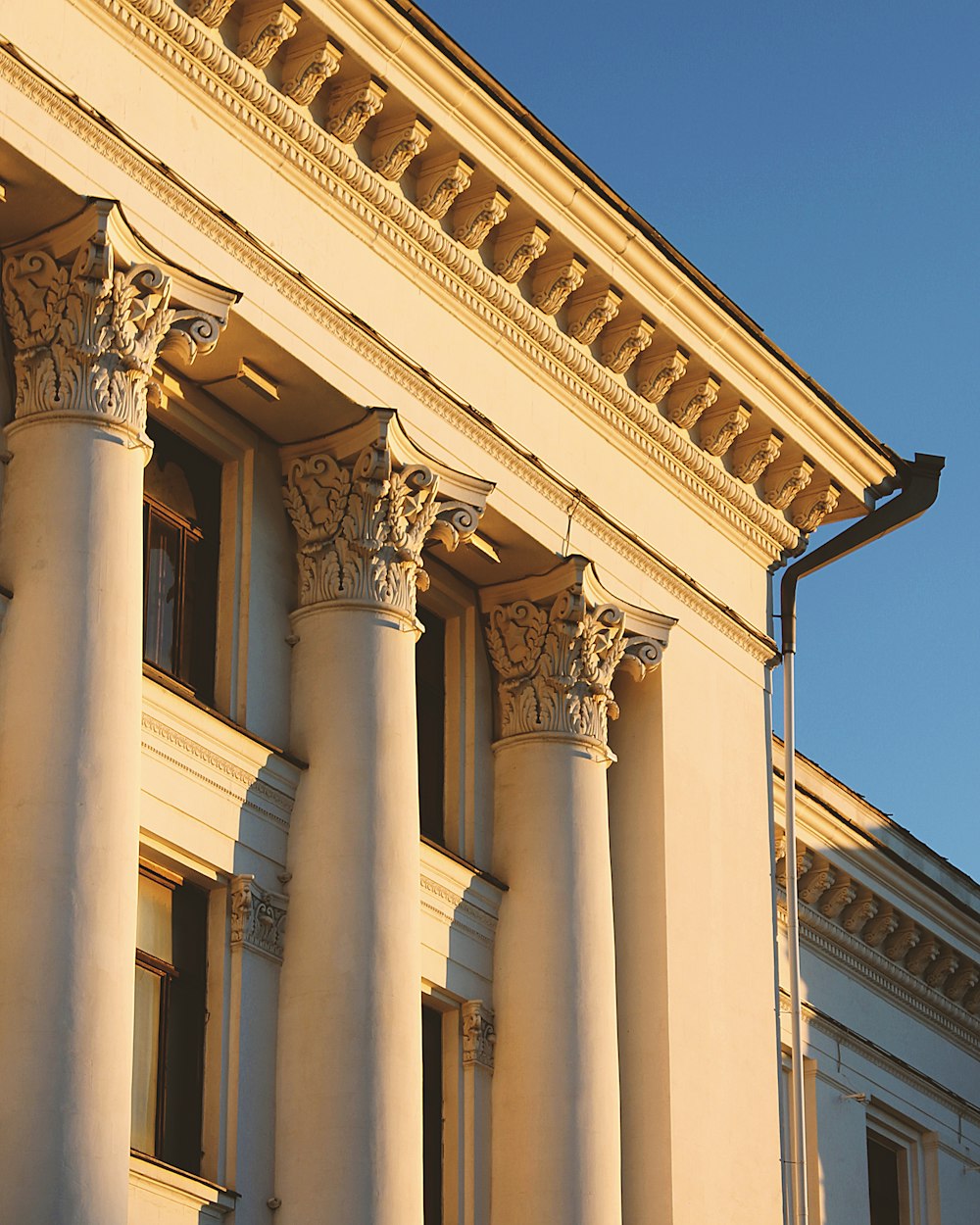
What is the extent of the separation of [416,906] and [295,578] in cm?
264

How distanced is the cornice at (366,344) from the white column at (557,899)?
2.30ft

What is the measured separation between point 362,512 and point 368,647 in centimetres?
104

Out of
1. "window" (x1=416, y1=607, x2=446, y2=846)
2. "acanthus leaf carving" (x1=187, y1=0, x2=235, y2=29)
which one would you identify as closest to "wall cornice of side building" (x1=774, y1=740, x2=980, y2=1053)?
"window" (x1=416, y1=607, x2=446, y2=846)

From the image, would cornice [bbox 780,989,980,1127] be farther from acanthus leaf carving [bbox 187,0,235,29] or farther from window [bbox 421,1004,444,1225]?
acanthus leaf carving [bbox 187,0,235,29]

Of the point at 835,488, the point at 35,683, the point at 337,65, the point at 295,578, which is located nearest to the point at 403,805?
the point at 295,578

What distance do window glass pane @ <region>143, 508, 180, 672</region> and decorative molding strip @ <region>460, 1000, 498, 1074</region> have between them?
145 inches

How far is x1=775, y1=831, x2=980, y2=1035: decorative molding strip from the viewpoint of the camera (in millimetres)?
30281

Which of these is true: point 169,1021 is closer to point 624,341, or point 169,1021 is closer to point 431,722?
point 431,722

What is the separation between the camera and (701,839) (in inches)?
926

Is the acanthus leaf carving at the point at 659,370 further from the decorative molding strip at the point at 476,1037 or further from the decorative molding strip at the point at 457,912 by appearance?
the decorative molding strip at the point at 476,1037

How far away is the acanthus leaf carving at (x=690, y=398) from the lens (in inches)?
953

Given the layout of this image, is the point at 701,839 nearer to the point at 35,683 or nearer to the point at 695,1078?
the point at 695,1078

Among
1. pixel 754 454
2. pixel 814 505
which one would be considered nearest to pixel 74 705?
pixel 754 454

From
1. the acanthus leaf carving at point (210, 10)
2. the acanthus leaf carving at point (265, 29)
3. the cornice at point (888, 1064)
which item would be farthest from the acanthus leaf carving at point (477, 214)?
the cornice at point (888, 1064)
